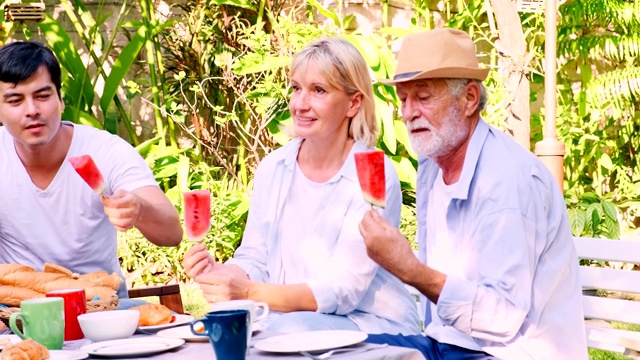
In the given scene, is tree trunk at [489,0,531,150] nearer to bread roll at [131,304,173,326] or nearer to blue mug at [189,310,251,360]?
bread roll at [131,304,173,326]

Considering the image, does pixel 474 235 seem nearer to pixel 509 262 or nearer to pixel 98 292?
pixel 509 262

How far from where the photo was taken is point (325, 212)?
3.63 meters

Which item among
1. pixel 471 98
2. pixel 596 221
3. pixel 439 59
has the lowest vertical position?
pixel 596 221

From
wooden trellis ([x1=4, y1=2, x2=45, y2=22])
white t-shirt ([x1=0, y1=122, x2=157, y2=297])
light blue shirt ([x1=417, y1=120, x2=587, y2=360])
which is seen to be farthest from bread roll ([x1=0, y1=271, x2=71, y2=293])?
wooden trellis ([x1=4, y1=2, x2=45, y2=22])

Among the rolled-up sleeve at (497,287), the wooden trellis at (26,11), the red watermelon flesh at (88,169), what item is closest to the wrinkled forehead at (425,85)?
the rolled-up sleeve at (497,287)

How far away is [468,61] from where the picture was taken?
308 cm

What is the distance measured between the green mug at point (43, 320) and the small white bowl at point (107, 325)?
10 cm

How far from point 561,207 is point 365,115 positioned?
0.98 m

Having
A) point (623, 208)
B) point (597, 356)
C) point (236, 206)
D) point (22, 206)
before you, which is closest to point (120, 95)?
point (236, 206)

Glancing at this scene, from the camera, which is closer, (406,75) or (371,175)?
(371,175)

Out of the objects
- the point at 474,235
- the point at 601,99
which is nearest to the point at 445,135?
the point at 474,235

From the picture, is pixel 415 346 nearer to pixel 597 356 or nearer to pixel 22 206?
pixel 22 206

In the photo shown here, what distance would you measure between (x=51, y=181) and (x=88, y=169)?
1.16m

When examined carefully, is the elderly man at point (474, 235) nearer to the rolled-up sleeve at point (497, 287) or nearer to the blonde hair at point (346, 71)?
the rolled-up sleeve at point (497, 287)
